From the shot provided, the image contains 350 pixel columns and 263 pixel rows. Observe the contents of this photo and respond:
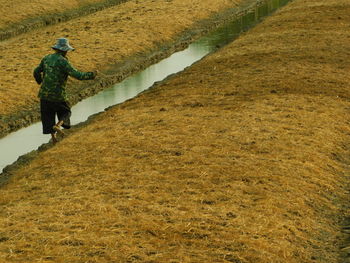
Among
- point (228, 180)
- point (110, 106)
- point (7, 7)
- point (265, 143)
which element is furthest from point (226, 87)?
point (7, 7)

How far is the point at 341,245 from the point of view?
1028 centimetres

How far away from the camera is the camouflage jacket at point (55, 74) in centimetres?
1436

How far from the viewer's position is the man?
47.1ft

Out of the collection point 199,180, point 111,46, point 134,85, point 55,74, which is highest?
point 55,74

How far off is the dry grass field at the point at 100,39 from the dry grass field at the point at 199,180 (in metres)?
5.00

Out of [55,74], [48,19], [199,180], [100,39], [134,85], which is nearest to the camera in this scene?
[199,180]

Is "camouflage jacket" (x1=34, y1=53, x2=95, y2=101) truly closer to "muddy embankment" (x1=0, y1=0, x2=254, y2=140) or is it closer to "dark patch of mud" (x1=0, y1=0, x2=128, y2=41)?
"muddy embankment" (x1=0, y1=0, x2=254, y2=140)

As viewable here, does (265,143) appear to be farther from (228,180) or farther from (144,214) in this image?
(144,214)

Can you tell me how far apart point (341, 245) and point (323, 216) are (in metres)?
0.95

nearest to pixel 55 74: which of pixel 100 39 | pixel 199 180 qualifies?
pixel 199 180

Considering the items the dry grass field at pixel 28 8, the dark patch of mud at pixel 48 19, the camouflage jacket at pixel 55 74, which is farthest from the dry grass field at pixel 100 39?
the camouflage jacket at pixel 55 74

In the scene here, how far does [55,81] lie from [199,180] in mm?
4521

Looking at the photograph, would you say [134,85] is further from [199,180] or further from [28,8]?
[28,8]

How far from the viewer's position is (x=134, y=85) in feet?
81.8
